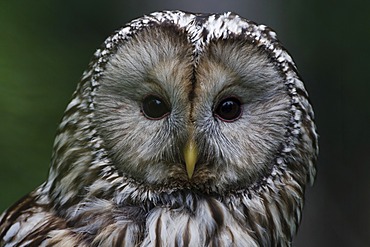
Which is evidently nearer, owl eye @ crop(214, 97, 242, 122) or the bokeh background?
owl eye @ crop(214, 97, 242, 122)

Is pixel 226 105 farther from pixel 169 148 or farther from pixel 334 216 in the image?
pixel 334 216

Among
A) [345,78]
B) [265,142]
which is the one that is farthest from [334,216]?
[265,142]

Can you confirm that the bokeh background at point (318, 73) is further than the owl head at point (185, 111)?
Yes

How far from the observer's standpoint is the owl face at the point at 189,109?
284 centimetres

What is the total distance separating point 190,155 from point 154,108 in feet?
0.64

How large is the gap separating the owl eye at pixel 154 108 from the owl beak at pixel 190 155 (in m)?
0.13

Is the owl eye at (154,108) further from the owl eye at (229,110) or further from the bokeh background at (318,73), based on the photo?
the bokeh background at (318,73)

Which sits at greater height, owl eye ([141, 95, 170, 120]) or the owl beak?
owl eye ([141, 95, 170, 120])

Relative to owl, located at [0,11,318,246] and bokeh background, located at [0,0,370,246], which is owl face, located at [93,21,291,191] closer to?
owl, located at [0,11,318,246]

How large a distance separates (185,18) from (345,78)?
2907 mm

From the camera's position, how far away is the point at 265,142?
2996 mm

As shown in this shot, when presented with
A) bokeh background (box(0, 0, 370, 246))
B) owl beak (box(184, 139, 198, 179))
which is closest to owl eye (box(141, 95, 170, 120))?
owl beak (box(184, 139, 198, 179))

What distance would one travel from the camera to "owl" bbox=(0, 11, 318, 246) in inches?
113

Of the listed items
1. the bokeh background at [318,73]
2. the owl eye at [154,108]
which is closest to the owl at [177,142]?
the owl eye at [154,108]
